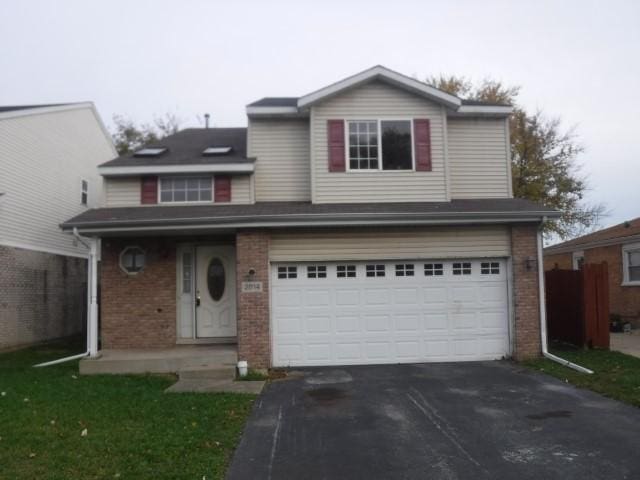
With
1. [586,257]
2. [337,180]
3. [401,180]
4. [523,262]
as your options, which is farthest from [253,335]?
[586,257]

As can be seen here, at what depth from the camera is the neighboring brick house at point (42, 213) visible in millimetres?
13648

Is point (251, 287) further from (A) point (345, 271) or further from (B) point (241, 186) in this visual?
(B) point (241, 186)

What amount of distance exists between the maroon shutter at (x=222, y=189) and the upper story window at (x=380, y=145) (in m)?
2.93

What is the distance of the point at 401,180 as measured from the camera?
39.0 feet

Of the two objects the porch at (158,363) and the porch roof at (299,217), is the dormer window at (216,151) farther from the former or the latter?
the porch at (158,363)

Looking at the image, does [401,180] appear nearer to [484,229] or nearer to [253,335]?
[484,229]

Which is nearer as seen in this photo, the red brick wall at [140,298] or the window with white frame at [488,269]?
the window with white frame at [488,269]

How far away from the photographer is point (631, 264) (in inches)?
672

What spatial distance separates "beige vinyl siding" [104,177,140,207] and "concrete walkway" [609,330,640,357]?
38.6 feet

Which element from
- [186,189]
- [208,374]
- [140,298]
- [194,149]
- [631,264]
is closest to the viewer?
[208,374]

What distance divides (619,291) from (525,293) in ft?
29.2

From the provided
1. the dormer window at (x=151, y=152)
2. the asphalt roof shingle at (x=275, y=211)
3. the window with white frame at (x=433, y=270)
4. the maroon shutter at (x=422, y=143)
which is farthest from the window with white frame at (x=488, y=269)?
the dormer window at (x=151, y=152)

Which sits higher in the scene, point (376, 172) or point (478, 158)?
point (478, 158)

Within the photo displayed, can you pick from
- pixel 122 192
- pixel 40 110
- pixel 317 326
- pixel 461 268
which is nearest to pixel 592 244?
pixel 461 268
